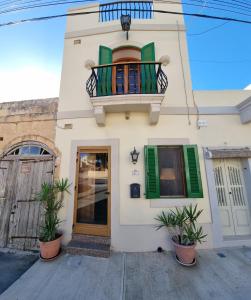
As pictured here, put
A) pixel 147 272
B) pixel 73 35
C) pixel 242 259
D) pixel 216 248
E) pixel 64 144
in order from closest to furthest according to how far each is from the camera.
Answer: pixel 147 272, pixel 242 259, pixel 216 248, pixel 64 144, pixel 73 35

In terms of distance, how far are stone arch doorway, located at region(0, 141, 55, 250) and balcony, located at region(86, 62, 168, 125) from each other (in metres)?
2.14

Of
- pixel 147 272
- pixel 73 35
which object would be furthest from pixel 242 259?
pixel 73 35

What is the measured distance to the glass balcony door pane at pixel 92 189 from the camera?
4.00 metres

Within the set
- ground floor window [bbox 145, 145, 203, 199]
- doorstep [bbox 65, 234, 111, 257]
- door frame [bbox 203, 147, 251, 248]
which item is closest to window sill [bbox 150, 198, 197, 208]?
ground floor window [bbox 145, 145, 203, 199]

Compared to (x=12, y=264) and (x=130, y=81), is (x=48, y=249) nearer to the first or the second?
(x=12, y=264)

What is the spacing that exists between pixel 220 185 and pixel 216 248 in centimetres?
161

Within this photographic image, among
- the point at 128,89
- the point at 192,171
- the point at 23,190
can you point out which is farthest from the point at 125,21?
the point at 23,190

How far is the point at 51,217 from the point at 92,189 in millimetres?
1169

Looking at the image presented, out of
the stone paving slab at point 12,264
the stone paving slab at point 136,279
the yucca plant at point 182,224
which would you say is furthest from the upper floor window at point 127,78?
the stone paving slab at point 12,264

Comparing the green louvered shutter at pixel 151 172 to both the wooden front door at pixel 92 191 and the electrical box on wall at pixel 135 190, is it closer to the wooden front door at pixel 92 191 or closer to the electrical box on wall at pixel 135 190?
the electrical box on wall at pixel 135 190

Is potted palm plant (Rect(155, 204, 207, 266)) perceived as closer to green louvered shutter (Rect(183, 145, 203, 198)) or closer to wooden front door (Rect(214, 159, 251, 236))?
green louvered shutter (Rect(183, 145, 203, 198))

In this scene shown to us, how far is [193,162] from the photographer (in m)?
4.04

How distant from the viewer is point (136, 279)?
271 centimetres

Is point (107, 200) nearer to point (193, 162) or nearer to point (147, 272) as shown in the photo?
Result: point (147, 272)
